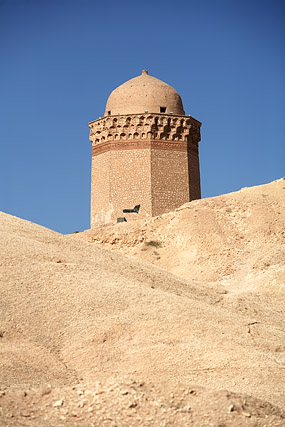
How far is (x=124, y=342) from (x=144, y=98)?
1899 centimetres

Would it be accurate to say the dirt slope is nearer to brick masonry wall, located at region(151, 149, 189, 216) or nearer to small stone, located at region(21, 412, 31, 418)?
brick masonry wall, located at region(151, 149, 189, 216)

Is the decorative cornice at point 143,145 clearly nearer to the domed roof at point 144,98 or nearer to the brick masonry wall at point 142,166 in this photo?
the brick masonry wall at point 142,166

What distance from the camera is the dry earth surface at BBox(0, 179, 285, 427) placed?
21.0ft

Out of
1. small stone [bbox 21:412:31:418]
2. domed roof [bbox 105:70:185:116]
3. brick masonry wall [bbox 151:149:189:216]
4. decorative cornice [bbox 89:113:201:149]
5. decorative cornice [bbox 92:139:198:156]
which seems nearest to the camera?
small stone [bbox 21:412:31:418]

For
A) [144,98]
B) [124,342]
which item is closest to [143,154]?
[144,98]

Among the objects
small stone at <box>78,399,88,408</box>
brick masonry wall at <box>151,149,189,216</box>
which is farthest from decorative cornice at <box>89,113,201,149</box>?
small stone at <box>78,399,88,408</box>

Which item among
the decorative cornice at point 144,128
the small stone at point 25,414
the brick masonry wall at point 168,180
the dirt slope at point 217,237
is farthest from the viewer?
the decorative cornice at point 144,128

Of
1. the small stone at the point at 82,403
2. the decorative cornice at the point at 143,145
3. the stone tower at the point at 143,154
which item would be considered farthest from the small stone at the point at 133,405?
the decorative cornice at the point at 143,145

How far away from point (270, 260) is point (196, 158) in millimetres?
10265

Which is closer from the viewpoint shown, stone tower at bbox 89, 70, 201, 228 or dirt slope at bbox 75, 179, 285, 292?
dirt slope at bbox 75, 179, 285, 292

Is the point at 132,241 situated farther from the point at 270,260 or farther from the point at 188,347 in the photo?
the point at 188,347

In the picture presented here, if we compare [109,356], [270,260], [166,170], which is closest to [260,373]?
[109,356]

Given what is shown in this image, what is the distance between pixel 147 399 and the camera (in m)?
6.52

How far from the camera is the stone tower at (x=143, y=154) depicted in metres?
25.9
